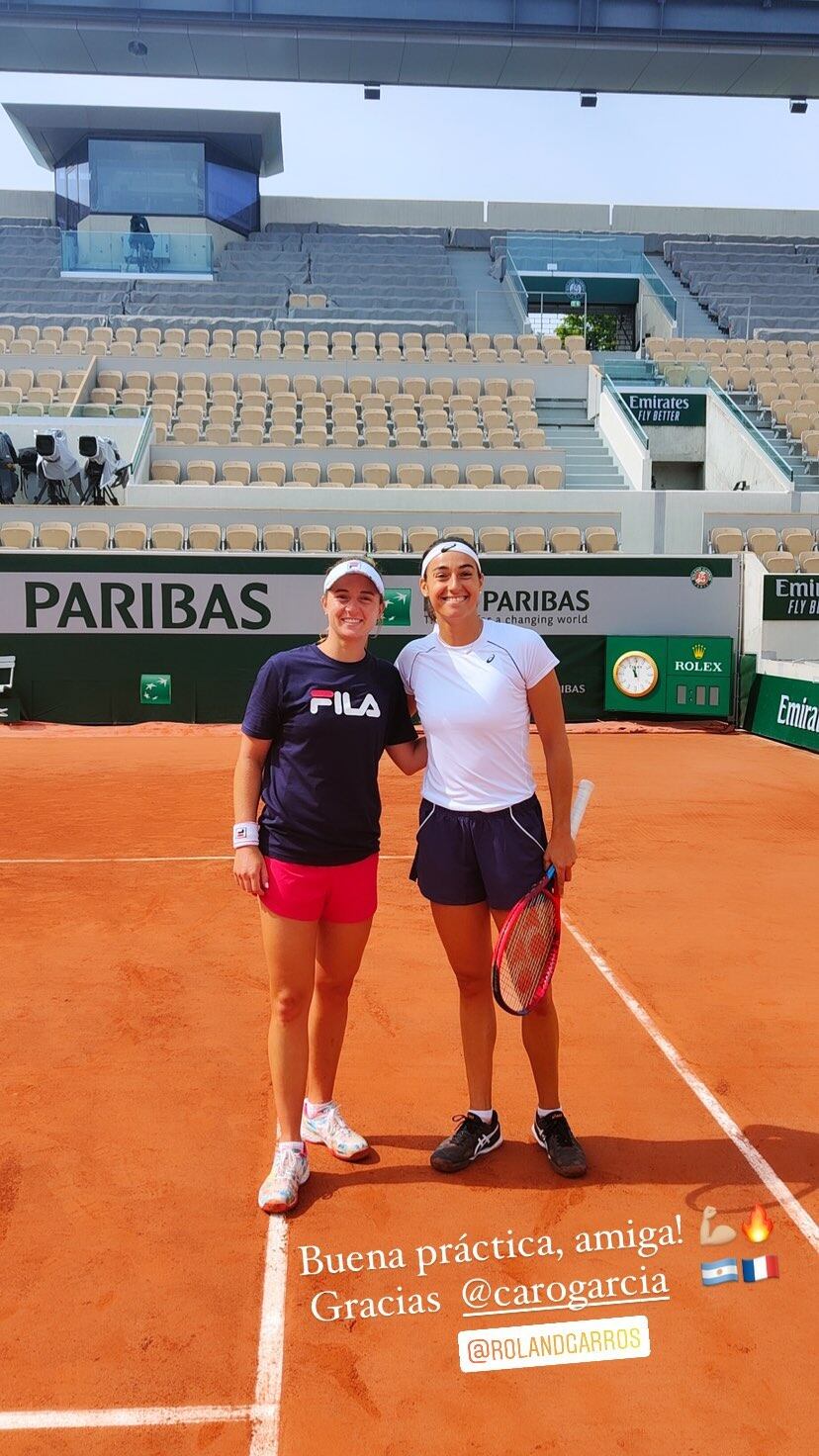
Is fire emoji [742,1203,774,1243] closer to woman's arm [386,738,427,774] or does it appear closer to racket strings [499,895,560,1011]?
racket strings [499,895,560,1011]

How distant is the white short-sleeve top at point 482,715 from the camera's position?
3416 millimetres

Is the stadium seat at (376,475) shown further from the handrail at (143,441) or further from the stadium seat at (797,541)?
the stadium seat at (797,541)

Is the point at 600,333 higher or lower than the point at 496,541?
higher

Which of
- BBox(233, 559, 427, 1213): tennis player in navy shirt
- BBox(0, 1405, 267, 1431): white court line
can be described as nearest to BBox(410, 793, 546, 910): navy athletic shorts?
BBox(233, 559, 427, 1213): tennis player in navy shirt

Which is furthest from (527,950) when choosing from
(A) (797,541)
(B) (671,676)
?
(A) (797,541)

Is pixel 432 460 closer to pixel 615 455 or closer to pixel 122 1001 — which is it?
pixel 615 455

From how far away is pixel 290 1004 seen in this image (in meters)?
3.41

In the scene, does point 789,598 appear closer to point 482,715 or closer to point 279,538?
point 279,538

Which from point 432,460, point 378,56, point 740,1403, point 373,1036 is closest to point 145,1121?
point 373,1036

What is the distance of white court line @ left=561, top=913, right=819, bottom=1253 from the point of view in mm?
3308

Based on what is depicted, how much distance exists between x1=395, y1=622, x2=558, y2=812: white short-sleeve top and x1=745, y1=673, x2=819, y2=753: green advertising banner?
35.9 ft

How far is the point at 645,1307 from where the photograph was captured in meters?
2.88

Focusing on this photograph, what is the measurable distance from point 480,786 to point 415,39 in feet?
105

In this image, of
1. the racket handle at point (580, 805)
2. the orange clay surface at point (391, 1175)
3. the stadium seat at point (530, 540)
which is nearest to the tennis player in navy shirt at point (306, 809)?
the orange clay surface at point (391, 1175)
